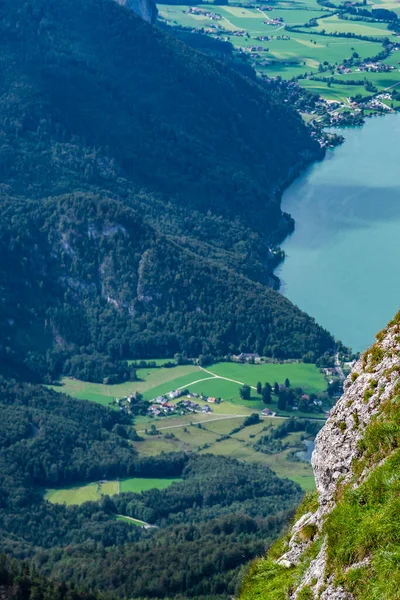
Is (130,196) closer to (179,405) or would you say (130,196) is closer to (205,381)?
(205,381)

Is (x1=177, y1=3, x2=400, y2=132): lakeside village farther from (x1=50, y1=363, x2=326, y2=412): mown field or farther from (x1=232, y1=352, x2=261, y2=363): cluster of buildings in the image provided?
(x1=50, y1=363, x2=326, y2=412): mown field

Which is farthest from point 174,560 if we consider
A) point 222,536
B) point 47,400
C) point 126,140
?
point 126,140

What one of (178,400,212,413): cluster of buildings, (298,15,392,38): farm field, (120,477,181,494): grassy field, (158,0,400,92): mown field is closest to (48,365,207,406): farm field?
(178,400,212,413): cluster of buildings

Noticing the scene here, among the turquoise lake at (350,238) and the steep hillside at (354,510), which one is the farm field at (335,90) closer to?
the turquoise lake at (350,238)

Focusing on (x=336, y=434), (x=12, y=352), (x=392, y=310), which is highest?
(x=336, y=434)

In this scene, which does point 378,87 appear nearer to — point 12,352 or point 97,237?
point 97,237

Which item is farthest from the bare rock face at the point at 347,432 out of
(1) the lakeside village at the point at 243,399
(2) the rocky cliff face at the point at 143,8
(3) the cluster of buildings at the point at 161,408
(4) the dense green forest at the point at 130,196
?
(2) the rocky cliff face at the point at 143,8
